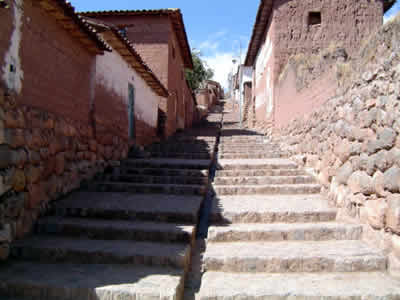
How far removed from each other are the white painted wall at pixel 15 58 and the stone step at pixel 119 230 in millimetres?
1879

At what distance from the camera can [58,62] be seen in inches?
199

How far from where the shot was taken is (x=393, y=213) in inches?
128

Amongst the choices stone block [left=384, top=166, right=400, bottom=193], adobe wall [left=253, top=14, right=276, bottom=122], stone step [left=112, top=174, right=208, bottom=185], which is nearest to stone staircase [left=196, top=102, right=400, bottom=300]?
stone step [left=112, top=174, right=208, bottom=185]

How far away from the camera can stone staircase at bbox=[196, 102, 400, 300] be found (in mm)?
2979

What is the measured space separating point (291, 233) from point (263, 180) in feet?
7.27

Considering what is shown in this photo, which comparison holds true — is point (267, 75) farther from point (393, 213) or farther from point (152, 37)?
point (393, 213)

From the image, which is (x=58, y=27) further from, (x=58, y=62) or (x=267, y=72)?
(x=267, y=72)

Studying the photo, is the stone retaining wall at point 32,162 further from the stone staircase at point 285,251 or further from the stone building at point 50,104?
the stone staircase at point 285,251

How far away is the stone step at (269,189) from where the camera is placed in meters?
5.63

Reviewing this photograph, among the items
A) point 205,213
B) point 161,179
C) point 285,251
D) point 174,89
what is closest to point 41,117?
point 161,179

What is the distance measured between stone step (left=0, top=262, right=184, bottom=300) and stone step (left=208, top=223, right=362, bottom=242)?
103 cm

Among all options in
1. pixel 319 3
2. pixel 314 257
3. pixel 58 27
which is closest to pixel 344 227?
pixel 314 257

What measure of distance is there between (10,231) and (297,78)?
7083 millimetres

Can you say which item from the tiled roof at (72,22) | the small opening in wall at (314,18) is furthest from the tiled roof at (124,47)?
the small opening in wall at (314,18)
